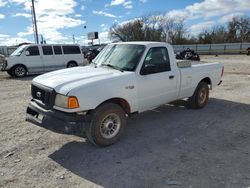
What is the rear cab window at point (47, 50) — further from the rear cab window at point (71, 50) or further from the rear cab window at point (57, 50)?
the rear cab window at point (71, 50)

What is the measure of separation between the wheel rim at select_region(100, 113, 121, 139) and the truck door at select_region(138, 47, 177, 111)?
0.69 metres

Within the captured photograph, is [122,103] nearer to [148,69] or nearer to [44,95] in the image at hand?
[148,69]

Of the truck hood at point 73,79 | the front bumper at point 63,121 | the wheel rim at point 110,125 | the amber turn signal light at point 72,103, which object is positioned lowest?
the wheel rim at point 110,125

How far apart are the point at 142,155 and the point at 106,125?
33.8 inches

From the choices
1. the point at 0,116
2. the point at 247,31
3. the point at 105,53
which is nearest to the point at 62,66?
the point at 0,116

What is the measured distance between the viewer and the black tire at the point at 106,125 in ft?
15.1

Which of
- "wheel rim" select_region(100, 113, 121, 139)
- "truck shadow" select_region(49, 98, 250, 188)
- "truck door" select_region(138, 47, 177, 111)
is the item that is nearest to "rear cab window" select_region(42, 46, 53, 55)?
"truck shadow" select_region(49, 98, 250, 188)

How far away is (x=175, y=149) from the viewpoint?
4793mm

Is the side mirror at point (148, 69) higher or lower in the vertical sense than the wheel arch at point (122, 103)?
higher

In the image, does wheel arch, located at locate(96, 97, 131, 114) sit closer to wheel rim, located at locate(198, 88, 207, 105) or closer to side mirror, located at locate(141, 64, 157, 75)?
side mirror, located at locate(141, 64, 157, 75)

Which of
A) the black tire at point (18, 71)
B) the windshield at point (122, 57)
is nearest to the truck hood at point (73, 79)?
the windshield at point (122, 57)

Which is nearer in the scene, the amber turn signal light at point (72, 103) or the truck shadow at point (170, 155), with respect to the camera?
the truck shadow at point (170, 155)

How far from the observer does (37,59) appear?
16.7 meters

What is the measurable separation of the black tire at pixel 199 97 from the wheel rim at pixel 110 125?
3.03m
